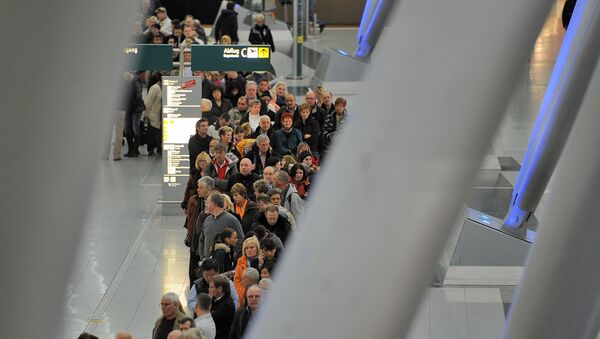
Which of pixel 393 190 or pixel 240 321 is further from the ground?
pixel 393 190

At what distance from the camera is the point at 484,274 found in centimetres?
1280

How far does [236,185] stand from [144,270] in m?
2.02

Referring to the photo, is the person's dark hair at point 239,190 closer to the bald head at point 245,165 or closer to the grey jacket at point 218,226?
the grey jacket at point 218,226

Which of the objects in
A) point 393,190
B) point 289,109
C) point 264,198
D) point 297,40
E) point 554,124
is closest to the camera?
point 393,190

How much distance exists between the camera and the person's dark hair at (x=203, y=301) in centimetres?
872

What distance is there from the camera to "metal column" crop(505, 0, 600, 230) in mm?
10047

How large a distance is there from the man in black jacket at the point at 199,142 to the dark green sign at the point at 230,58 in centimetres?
316

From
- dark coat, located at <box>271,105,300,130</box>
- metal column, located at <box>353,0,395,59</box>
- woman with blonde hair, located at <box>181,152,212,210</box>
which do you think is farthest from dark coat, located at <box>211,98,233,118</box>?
woman with blonde hair, located at <box>181,152,212,210</box>

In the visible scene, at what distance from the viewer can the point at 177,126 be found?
15383 mm

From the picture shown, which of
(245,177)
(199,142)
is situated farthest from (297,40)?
(245,177)

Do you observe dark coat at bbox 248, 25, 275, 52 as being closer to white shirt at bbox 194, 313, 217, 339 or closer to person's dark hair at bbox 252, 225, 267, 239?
person's dark hair at bbox 252, 225, 267, 239

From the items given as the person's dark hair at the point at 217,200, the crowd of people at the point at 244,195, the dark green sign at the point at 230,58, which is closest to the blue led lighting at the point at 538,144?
the crowd of people at the point at 244,195

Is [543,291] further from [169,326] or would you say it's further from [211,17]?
[211,17]

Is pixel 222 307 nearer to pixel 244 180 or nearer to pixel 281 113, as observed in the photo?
pixel 244 180
